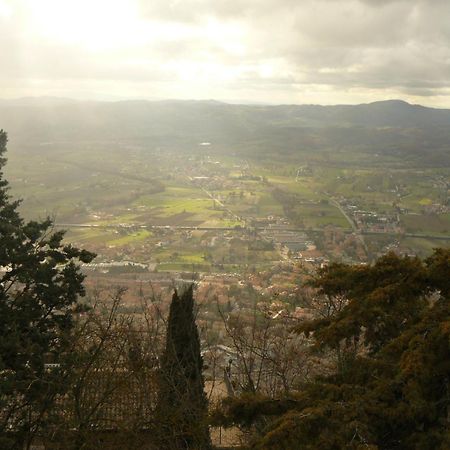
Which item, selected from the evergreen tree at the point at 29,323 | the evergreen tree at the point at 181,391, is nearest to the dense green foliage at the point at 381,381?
the evergreen tree at the point at 181,391

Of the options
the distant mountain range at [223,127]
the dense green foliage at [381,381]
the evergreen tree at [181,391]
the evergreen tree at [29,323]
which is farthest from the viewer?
the distant mountain range at [223,127]

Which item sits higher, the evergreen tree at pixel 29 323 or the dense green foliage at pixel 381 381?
the dense green foliage at pixel 381 381

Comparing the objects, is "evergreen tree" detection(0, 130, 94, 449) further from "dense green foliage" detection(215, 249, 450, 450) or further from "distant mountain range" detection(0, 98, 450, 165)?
"distant mountain range" detection(0, 98, 450, 165)

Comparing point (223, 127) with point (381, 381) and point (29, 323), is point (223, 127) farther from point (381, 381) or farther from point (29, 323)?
point (381, 381)

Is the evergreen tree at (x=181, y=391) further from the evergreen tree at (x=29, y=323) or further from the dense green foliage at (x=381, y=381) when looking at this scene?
the evergreen tree at (x=29, y=323)

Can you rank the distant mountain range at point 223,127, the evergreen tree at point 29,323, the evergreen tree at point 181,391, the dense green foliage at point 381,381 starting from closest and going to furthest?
the dense green foliage at point 381,381 < the evergreen tree at point 181,391 < the evergreen tree at point 29,323 < the distant mountain range at point 223,127

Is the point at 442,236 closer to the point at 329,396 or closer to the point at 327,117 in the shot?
the point at 329,396

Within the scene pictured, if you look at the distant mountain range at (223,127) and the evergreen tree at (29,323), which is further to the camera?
the distant mountain range at (223,127)
